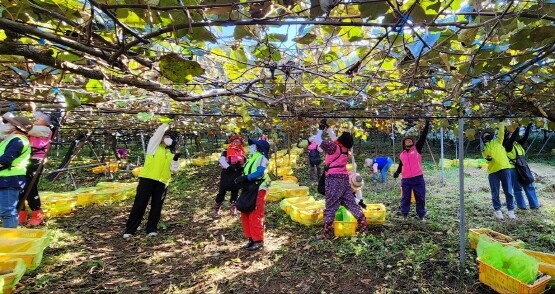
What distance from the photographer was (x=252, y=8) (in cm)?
112

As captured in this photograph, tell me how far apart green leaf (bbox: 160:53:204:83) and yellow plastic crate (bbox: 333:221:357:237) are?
3652mm

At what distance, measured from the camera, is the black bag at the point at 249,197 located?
4260mm

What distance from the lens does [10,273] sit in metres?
2.68

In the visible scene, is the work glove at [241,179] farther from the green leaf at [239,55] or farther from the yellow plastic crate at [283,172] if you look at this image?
the yellow plastic crate at [283,172]

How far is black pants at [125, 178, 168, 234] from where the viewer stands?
4730mm

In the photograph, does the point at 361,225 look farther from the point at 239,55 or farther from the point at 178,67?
the point at 178,67

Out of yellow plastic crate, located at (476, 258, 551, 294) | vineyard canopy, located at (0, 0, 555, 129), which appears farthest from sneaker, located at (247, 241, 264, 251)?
yellow plastic crate, located at (476, 258, 551, 294)

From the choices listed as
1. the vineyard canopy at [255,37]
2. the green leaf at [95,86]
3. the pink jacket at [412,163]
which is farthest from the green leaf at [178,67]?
the pink jacket at [412,163]

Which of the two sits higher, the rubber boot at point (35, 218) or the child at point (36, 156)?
the child at point (36, 156)

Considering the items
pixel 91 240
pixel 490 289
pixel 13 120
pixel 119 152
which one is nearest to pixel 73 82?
pixel 13 120

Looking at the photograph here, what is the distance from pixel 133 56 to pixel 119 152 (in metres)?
13.9

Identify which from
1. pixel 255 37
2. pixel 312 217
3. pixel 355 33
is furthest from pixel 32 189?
pixel 355 33

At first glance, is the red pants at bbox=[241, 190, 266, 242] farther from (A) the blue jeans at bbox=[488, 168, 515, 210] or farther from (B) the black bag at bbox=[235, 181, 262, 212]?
(A) the blue jeans at bbox=[488, 168, 515, 210]

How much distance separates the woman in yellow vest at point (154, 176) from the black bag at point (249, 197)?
1278 millimetres
